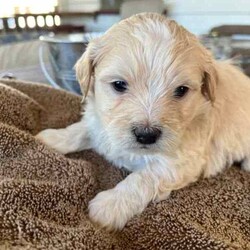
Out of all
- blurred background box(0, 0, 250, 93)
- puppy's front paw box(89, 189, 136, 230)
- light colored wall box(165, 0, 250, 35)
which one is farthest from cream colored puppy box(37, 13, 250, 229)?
light colored wall box(165, 0, 250, 35)

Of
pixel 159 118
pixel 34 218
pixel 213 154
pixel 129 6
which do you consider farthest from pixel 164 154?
pixel 129 6

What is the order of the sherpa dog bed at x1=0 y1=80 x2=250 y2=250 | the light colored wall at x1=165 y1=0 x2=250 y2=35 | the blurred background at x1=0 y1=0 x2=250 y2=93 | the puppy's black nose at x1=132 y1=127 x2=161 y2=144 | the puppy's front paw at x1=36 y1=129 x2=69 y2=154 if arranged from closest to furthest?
1. the sherpa dog bed at x1=0 y1=80 x2=250 y2=250
2. the puppy's black nose at x1=132 y1=127 x2=161 y2=144
3. the puppy's front paw at x1=36 y1=129 x2=69 y2=154
4. the blurred background at x1=0 y1=0 x2=250 y2=93
5. the light colored wall at x1=165 y1=0 x2=250 y2=35

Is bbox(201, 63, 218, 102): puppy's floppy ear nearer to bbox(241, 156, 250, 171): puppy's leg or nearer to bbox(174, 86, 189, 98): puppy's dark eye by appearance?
bbox(174, 86, 189, 98): puppy's dark eye

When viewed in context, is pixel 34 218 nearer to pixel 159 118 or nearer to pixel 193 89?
pixel 159 118

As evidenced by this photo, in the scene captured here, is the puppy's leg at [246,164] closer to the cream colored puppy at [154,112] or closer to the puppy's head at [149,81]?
the cream colored puppy at [154,112]

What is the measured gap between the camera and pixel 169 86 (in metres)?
1.04

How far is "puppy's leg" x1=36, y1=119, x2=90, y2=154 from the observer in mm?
1268

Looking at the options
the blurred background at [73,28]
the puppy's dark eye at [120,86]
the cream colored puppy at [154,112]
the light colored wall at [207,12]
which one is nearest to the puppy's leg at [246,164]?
the cream colored puppy at [154,112]

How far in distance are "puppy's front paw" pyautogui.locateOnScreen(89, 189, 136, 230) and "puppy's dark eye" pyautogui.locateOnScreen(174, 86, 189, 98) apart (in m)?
0.27

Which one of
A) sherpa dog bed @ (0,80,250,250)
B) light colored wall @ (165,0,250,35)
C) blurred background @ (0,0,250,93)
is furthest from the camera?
light colored wall @ (165,0,250,35)

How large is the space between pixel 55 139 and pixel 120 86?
0.31 m

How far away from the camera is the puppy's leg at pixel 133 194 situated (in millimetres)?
1006

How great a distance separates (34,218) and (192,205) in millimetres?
361

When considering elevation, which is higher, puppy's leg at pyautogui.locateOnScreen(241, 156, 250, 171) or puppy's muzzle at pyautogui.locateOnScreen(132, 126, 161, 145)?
puppy's muzzle at pyautogui.locateOnScreen(132, 126, 161, 145)
